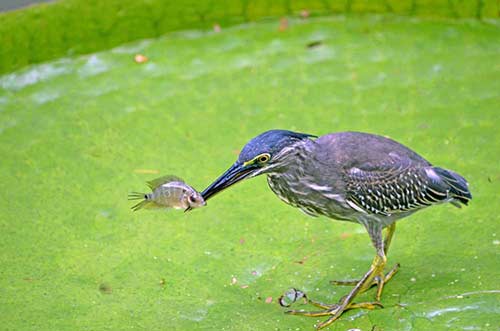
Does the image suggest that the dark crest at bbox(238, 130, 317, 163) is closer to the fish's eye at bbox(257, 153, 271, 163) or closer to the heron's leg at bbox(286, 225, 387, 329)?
the fish's eye at bbox(257, 153, 271, 163)

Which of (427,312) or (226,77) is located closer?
(427,312)

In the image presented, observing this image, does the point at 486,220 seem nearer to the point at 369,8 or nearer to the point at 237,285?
the point at 237,285

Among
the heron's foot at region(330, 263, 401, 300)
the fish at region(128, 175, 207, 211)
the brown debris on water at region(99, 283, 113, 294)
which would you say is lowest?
the heron's foot at region(330, 263, 401, 300)

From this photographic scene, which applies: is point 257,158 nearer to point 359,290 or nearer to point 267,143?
point 267,143

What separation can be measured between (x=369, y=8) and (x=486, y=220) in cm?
216

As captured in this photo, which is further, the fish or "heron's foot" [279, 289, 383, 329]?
"heron's foot" [279, 289, 383, 329]

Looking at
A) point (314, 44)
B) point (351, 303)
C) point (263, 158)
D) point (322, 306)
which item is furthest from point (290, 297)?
point (314, 44)

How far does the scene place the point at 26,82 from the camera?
594cm

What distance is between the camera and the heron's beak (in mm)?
4371

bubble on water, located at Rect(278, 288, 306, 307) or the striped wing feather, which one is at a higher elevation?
the striped wing feather

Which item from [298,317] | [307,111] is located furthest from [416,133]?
[298,317]

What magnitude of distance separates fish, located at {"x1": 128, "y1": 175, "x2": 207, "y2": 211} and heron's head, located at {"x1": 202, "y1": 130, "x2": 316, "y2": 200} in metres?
0.06

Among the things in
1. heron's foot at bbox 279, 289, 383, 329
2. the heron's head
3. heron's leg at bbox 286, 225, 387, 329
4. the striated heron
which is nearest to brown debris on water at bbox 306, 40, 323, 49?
the striated heron

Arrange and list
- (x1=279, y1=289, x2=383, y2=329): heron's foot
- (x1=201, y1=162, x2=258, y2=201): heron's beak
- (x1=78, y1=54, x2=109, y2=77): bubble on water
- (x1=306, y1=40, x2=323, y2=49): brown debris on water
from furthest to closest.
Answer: (x1=306, y1=40, x2=323, y2=49): brown debris on water → (x1=78, y1=54, x2=109, y2=77): bubble on water → (x1=279, y1=289, x2=383, y2=329): heron's foot → (x1=201, y1=162, x2=258, y2=201): heron's beak
